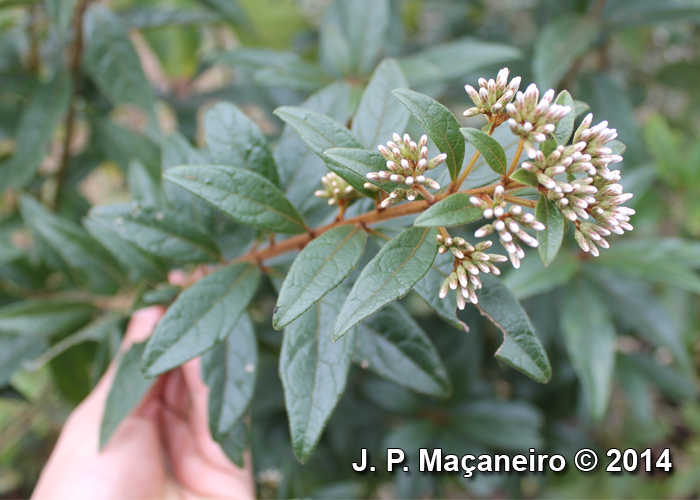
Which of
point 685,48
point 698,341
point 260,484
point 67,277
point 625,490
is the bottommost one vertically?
point 625,490

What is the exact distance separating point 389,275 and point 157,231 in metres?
0.61

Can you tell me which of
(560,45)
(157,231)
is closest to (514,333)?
(157,231)

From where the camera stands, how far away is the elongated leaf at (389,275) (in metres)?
0.71

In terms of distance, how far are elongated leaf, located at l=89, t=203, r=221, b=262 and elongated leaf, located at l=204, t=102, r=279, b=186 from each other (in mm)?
182

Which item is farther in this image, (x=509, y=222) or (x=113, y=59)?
(x=113, y=59)

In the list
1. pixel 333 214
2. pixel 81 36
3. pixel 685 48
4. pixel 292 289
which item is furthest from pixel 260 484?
pixel 685 48

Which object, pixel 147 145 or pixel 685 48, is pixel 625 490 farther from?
pixel 147 145

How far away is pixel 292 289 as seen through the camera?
77 centimetres

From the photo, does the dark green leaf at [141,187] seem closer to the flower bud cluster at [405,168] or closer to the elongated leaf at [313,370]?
the elongated leaf at [313,370]

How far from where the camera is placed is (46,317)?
1397 millimetres

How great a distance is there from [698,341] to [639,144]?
38.2 inches

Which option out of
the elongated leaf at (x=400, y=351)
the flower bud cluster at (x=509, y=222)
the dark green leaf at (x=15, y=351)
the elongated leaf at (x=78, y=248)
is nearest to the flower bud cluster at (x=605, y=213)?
the flower bud cluster at (x=509, y=222)

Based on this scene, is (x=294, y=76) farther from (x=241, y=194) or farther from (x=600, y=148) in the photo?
(x=600, y=148)

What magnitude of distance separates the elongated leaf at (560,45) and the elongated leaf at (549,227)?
3.22ft
